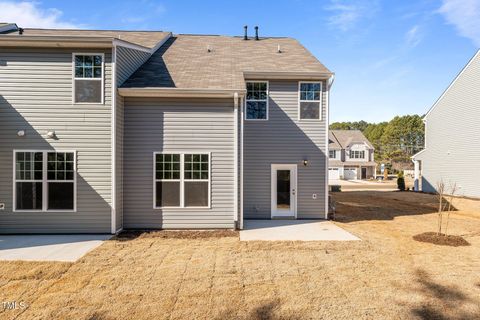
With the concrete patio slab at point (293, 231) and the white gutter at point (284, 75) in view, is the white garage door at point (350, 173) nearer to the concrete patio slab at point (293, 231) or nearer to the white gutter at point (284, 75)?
the concrete patio slab at point (293, 231)

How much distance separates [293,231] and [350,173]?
37226 mm

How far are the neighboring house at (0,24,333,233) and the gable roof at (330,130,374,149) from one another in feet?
115

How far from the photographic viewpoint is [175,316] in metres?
3.96

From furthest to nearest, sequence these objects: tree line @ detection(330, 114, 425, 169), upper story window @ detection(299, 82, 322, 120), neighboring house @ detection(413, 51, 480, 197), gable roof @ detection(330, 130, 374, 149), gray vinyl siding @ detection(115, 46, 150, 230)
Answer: tree line @ detection(330, 114, 425, 169) < gable roof @ detection(330, 130, 374, 149) < neighboring house @ detection(413, 51, 480, 197) < upper story window @ detection(299, 82, 322, 120) < gray vinyl siding @ detection(115, 46, 150, 230)

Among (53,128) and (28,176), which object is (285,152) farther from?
(28,176)

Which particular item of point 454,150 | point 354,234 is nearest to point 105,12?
point 354,234

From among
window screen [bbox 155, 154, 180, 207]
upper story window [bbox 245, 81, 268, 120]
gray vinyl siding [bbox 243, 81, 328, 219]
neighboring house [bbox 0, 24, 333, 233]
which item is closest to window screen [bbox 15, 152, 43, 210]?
neighboring house [bbox 0, 24, 333, 233]

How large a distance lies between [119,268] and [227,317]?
279 cm

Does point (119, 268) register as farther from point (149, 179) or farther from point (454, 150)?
point (454, 150)

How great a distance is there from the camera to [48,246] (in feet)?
23.0

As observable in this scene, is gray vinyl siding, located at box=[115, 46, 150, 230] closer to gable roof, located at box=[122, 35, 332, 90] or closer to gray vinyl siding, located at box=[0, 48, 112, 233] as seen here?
gray vinyl siding, located at box=[0, 48, 112, 233]

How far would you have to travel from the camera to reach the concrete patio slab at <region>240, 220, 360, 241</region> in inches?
315

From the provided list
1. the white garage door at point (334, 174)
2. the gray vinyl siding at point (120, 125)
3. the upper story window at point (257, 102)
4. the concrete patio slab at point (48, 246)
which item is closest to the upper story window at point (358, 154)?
the white garage door at point (334, 174)

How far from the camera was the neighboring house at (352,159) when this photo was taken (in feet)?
139
